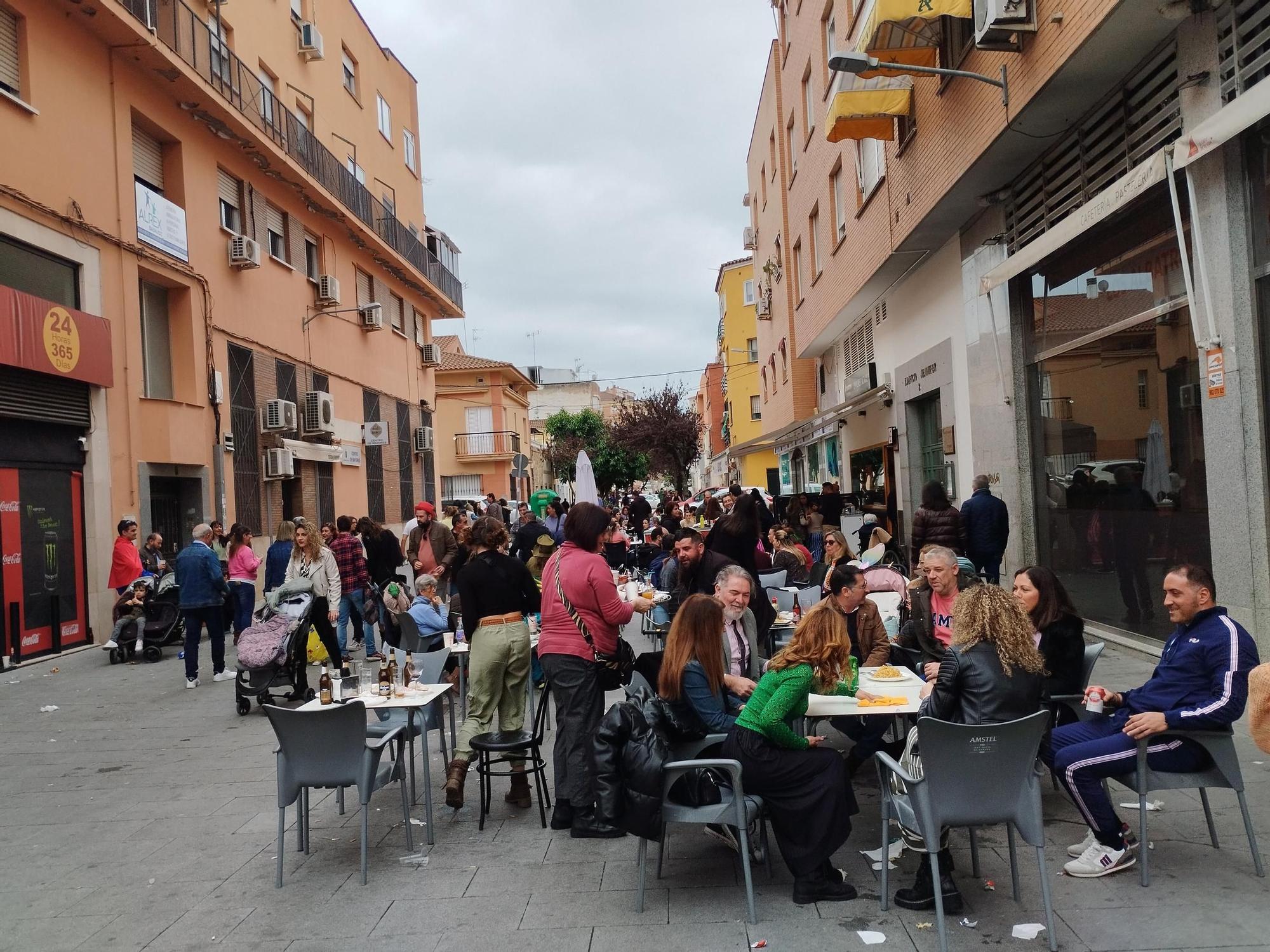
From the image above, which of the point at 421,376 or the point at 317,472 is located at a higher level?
the point at 421,376

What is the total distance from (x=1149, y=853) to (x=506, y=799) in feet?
12.0

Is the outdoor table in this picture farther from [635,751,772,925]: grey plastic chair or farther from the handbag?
[635,751,772,925]: grey plastic chair

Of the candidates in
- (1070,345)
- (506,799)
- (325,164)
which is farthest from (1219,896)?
(325,164)

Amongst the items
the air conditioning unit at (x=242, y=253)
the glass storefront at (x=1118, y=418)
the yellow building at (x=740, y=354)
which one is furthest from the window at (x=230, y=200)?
the yellow building at (x=740, y=354)

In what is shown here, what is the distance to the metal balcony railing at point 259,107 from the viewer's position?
1571 cm

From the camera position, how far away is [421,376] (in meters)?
31.7

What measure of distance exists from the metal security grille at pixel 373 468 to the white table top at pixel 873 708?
71.9 ft

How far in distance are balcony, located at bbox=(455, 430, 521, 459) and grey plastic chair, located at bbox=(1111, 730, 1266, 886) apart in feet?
144

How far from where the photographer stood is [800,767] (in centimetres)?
450

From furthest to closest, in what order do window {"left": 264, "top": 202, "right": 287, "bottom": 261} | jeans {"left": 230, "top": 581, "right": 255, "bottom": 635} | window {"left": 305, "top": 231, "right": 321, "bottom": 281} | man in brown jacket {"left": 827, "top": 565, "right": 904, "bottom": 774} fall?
1. window {"left": 305, "top": 231, "right": 321, "bottom": 281}
2. window {"left": 264, "top": 202, "right": 287, "bottom": 261}
3. jeans {"left": 230, "top": 581, "right": 255, "bottom": 635}
4. man in brown jacket {"left": 827, "top": 565, "right": 904, "bottom": 774}

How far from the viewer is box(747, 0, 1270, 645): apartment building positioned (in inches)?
286

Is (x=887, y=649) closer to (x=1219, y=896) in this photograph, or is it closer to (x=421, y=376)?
(x=1219, y=896)

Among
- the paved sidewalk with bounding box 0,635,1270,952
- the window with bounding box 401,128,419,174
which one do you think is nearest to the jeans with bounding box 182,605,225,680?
the paved sidewalk with bounding box 0,635,1270,952

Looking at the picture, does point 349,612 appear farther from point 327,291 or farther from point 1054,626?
point 327,291
